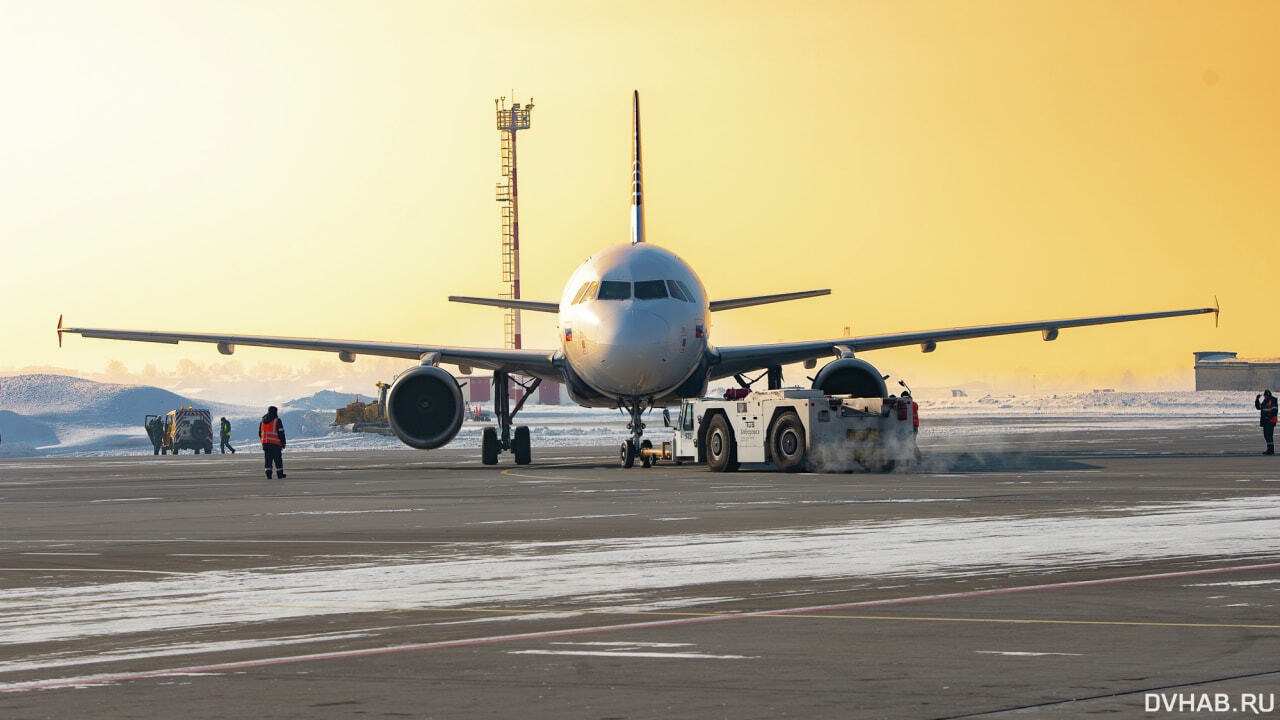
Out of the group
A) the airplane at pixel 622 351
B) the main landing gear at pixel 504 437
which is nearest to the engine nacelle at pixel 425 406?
the airplane at pixel 622 351

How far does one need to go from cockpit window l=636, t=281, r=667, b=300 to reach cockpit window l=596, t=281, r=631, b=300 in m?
0.22

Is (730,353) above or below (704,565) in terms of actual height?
above

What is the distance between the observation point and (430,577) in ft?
42.1

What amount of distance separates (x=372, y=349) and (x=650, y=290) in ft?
26.0

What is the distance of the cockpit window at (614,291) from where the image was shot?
3300 cm

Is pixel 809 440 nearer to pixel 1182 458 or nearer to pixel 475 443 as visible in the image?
pixel 1182 458

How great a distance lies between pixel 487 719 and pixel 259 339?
99.9 feet

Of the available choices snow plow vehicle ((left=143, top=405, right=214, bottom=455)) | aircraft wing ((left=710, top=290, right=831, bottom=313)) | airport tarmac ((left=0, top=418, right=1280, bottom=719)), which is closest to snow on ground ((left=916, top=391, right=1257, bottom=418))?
snow plow vehicle ((left=143, top=405, right=214, bottom=455))

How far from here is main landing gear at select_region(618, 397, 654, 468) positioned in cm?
3378

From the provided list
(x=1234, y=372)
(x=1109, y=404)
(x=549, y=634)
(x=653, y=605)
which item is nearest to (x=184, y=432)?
(x=653, y=605)

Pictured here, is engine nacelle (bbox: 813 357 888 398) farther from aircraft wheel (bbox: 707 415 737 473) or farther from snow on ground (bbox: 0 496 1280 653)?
snow on ground (bbox: 0 496 1280 653)

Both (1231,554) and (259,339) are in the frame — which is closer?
(1231,554)

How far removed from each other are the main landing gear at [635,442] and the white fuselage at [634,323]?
51cm

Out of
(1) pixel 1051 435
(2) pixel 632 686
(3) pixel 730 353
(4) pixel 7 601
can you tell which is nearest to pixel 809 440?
(3) pixel 730 353
